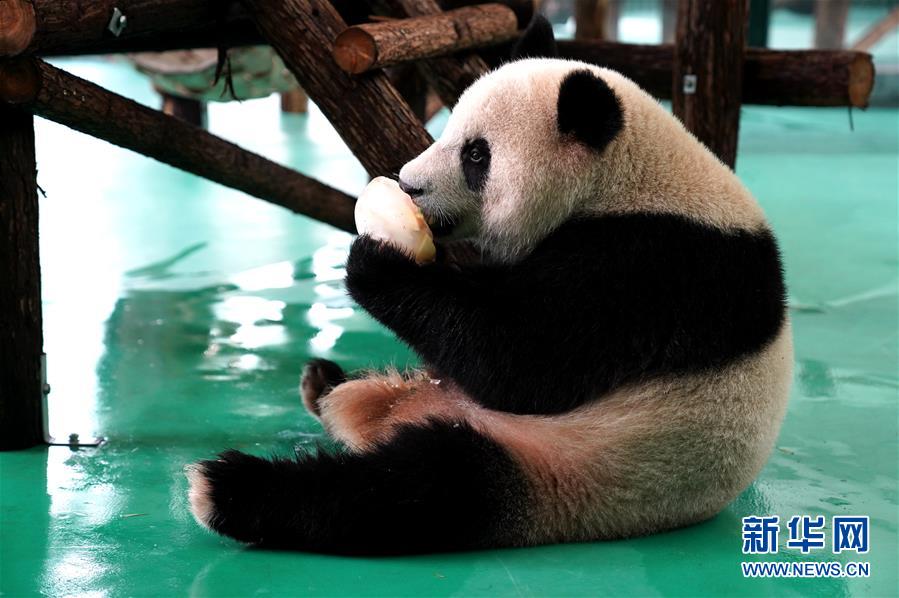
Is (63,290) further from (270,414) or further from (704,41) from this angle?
(704,41)

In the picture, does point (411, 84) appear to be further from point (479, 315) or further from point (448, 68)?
point (479, 315)

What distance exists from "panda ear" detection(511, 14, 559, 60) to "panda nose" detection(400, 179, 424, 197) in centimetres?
68

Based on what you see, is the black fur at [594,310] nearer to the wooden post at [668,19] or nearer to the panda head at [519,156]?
the panda head at [519,156]

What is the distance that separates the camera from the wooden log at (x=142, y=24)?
3.27 metres

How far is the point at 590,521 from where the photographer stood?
9.75ft

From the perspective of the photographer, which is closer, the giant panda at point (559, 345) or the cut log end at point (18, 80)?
the giant panda at point (559, 345)

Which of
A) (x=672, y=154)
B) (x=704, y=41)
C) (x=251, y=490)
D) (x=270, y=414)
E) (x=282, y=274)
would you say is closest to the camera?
(x=251, y=490)

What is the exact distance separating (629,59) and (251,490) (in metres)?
3.70

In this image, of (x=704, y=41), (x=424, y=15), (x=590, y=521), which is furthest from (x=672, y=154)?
(x=704, y=41)

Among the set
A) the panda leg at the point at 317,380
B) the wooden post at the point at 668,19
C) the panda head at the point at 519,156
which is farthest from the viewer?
the wooden post at the point at 668,19

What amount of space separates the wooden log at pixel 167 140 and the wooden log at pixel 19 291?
0.43ft

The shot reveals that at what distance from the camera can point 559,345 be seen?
284cm

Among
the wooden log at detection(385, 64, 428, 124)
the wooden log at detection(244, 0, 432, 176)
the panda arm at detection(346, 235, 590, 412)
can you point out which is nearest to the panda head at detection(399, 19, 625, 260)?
the panda arm at detection(346, 235, 590, 412)

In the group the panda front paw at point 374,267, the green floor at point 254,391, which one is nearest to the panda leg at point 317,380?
the green floor at point 254,391
